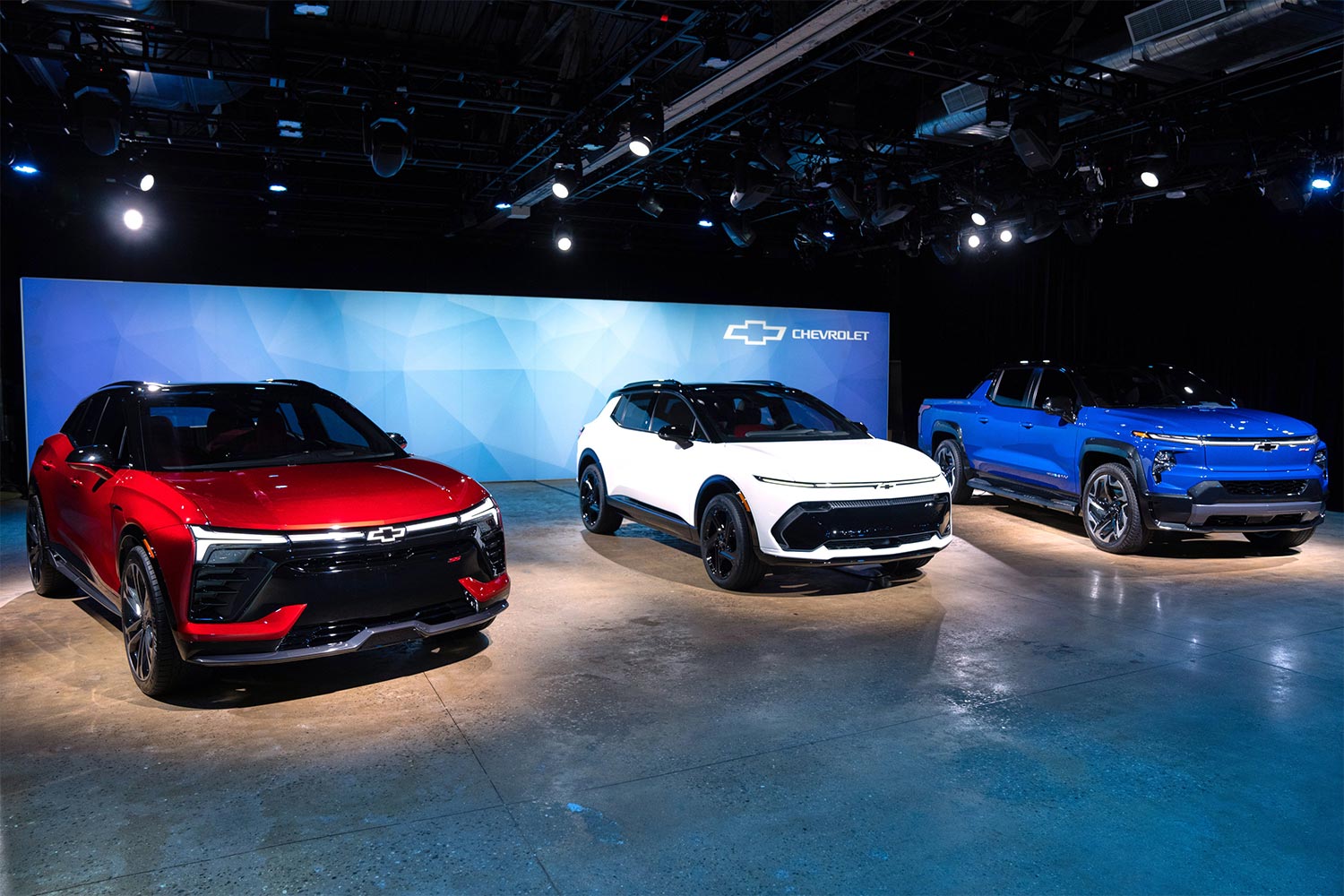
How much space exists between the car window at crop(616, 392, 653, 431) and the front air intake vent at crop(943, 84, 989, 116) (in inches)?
167

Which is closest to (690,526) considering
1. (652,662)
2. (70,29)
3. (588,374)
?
(652,662)

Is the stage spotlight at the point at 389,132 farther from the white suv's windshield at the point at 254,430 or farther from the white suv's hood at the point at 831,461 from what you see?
the white suv's hood at the point at 831,461

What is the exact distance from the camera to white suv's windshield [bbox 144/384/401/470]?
471 centimetres

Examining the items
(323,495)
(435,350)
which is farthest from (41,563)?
(435,350)

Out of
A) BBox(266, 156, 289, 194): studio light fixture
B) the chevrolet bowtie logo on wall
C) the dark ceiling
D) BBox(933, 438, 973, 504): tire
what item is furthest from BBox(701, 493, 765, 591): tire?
the chevrolet bowtie logo on wall

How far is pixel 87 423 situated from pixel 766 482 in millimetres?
4292

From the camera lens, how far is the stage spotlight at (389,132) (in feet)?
25.8

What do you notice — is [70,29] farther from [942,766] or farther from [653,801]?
[942,766]

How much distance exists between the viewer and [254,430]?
16.4ft

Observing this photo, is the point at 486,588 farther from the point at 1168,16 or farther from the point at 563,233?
the point at 563,233

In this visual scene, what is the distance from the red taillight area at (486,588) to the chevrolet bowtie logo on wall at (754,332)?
10801mm

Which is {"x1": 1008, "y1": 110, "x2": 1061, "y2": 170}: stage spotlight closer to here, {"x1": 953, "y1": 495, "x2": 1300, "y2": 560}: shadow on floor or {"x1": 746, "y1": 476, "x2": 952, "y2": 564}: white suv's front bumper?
{"x1": 953, "y1": 495, "x2": 1300, "y2": 560}: shadow on floor

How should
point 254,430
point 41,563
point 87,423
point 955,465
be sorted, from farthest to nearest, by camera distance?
point 955,465 < point 41,563 < point 87,423 < point 254,430

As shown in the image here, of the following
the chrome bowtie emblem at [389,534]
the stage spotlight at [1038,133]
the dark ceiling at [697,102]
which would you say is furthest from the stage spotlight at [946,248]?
the chrome bowtie emblem at [389,534]
